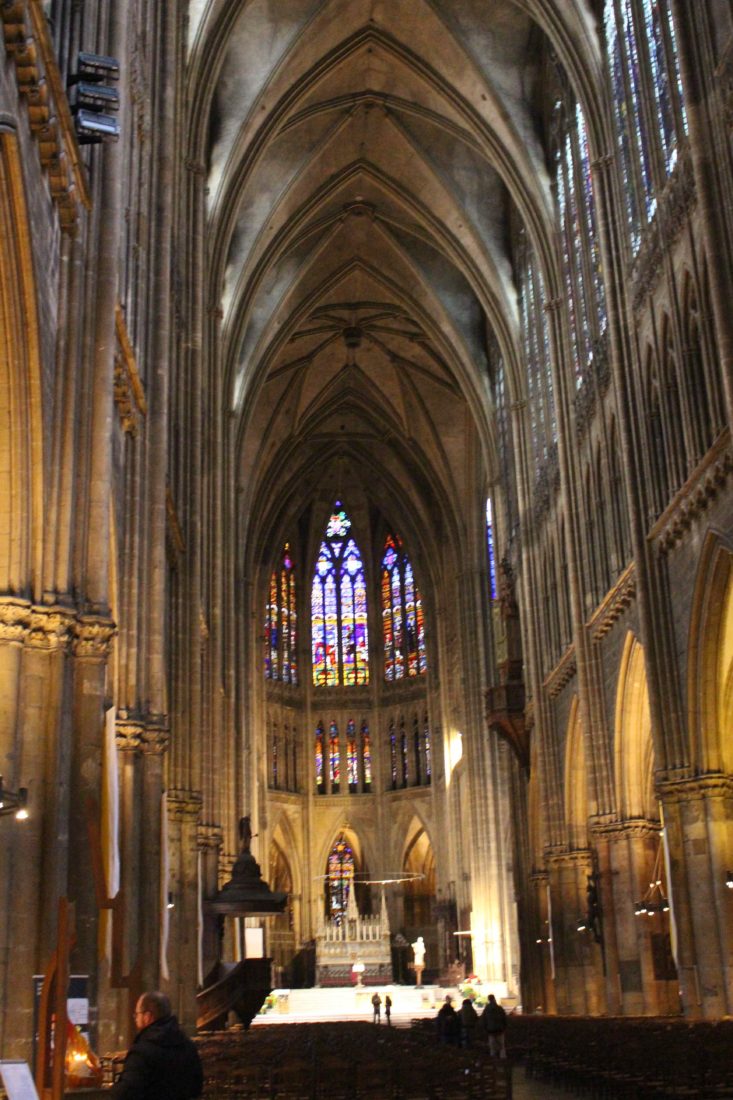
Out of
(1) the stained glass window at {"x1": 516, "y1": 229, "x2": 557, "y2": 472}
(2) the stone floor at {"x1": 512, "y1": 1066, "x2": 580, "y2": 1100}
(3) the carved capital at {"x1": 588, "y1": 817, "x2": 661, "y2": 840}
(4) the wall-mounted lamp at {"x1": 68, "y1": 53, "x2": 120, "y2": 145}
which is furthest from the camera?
(1) the stained glass window at {"x1": 516, "y1": 229, "x2": 557, "y2": 472}

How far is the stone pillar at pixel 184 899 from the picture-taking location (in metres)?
24.3

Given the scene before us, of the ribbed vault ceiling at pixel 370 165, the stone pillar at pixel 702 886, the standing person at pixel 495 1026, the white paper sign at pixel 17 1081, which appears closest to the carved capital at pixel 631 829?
the stone pillar at pixel 702 886

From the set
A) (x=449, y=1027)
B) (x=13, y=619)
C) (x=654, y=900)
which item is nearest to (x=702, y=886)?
(x=449, y=1027)

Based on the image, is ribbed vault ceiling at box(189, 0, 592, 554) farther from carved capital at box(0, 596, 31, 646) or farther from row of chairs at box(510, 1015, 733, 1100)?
row of chairs at box(510, 1015, 733, 1100)

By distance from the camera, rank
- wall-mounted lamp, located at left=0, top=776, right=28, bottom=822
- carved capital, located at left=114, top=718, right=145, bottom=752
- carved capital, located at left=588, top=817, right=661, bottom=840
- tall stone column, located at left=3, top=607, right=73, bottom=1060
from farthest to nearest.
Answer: carved capital, located at left=588, top=817, right=661, bottom=840
carved capital, located at left=114, top=718, right=145, bottom=752
tall stone column, located at left=3, top=607, right=73, bottom=1060
wall-mounted lamp, located at left=0, top=776, right=28, bottom=822

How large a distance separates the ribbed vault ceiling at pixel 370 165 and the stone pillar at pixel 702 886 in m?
17.5

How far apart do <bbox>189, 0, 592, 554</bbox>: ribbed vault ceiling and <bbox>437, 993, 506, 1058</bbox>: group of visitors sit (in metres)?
20.2

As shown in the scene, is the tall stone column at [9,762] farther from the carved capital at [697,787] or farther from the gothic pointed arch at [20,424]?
the carved capital at [697,787]

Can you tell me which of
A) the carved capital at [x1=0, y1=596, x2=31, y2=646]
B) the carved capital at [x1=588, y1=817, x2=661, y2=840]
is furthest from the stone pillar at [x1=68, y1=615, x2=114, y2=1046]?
the carved capital at [x1=588, y1=817, x2=661, y2=840]

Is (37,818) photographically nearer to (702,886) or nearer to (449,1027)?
(449,1027)

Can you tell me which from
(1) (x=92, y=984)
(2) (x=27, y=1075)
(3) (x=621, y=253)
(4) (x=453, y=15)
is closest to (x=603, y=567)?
(3) (x=621, y=253)

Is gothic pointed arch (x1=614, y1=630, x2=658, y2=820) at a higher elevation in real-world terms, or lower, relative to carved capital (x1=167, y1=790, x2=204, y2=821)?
higher

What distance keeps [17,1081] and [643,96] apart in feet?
79.8

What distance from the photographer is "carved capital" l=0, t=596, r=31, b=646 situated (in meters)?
12.9
